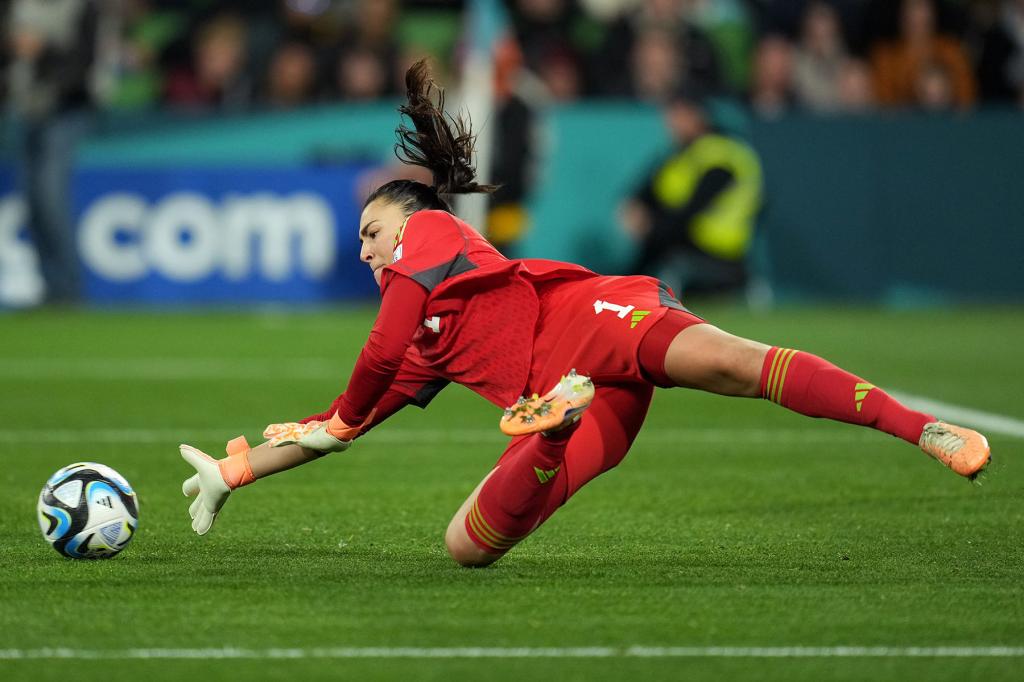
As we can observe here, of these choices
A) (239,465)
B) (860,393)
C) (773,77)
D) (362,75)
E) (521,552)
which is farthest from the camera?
(773,77)

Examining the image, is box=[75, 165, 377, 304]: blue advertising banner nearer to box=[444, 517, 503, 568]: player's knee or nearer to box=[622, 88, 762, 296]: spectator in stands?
box=[622, 88, 762, 296]: spectator in stands

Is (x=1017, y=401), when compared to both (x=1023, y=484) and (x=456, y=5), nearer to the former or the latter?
(x=1023, y=484)

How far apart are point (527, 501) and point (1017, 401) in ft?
19.4

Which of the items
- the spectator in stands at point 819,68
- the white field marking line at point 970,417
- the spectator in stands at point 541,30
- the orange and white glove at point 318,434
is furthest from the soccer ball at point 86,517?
the spectator in stands at point 819,68

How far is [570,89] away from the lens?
16.5 meters

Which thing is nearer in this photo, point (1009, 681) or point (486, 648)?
point (1009, 681)

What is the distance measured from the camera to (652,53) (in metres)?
16.7

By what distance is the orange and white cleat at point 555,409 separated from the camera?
4652 mm

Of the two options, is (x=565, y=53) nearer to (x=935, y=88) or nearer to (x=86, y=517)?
(x=935, y=88)

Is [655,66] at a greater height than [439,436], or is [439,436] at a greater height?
[655,66]

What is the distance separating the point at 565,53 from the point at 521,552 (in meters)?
11.8

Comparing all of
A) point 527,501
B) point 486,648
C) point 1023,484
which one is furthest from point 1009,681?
point 1023,484

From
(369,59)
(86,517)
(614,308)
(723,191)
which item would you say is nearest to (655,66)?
(723,191)

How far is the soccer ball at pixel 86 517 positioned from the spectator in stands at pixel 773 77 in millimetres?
12092
